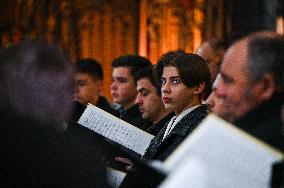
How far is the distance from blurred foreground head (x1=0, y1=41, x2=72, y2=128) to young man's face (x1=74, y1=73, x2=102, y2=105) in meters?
4.33

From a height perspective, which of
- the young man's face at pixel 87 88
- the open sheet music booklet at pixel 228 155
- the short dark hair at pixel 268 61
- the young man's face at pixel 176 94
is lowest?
the young man's face at pixel 87 88

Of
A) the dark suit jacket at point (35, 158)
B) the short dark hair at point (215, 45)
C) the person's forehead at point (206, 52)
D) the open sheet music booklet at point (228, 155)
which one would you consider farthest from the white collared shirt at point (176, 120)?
the dark suit jacket at point (35, 158)

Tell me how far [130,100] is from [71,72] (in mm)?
4181

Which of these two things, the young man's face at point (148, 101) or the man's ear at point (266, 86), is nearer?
the man's ear at point (266, 86)

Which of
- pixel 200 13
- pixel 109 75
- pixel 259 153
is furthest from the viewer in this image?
pixel 109 75

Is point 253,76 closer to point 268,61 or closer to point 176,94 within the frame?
point 268,61

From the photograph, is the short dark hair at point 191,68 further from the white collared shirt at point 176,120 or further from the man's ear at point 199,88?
the white collared shirt at point 176,120

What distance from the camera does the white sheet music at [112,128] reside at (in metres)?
4.05

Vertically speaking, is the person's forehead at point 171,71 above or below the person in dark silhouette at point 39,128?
below

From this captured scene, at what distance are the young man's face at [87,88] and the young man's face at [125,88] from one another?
31 cm

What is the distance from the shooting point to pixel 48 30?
32.6 feet

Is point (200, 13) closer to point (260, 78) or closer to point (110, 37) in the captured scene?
point (110, 37)

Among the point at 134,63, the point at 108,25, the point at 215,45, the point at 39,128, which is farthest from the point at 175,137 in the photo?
the point at 108,25

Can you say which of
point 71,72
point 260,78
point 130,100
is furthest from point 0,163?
point 130,100
